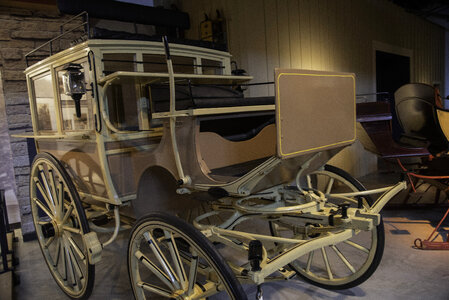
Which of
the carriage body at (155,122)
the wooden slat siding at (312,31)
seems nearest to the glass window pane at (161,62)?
the carriage body at (155,122)

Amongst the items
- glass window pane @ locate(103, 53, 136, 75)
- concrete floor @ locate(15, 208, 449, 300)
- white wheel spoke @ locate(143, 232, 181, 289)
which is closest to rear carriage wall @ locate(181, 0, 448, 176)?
glass window pane @ locate(103, 53, 136, 75)

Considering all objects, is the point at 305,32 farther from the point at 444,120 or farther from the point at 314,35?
the point at 444,120

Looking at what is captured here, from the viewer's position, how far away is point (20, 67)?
3.24m

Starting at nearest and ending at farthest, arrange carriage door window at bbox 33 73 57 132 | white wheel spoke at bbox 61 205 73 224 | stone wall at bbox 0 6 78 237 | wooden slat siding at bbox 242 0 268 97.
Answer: white wheel spoke at bbox 61 205 73 224
carriage door window at bbox 33 73 57 132
stone wall at bbox 0 6 78 237
wooden slat siding at bbox 242 0 268 97

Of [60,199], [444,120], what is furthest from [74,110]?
[444,120]

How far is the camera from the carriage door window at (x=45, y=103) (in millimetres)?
2395

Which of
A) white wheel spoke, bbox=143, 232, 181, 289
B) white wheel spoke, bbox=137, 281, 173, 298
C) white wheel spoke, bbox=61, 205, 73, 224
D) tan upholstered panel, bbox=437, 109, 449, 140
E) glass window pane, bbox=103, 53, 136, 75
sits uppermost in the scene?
glass window pane, bbox=103, 53, 136, 75

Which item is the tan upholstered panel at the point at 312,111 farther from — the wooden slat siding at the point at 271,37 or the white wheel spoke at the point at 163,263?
the wooden slat siding at the point at 271,37

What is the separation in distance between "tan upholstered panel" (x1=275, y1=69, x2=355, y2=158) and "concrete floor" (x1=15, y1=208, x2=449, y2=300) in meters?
1.01

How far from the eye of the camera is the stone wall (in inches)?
125

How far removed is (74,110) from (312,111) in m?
1.48

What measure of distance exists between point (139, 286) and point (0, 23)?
2770mm

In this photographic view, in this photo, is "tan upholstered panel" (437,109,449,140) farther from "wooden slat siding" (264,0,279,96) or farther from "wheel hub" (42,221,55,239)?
"wheel hub" (42,221,55,239)

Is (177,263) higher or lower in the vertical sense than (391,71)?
lower
